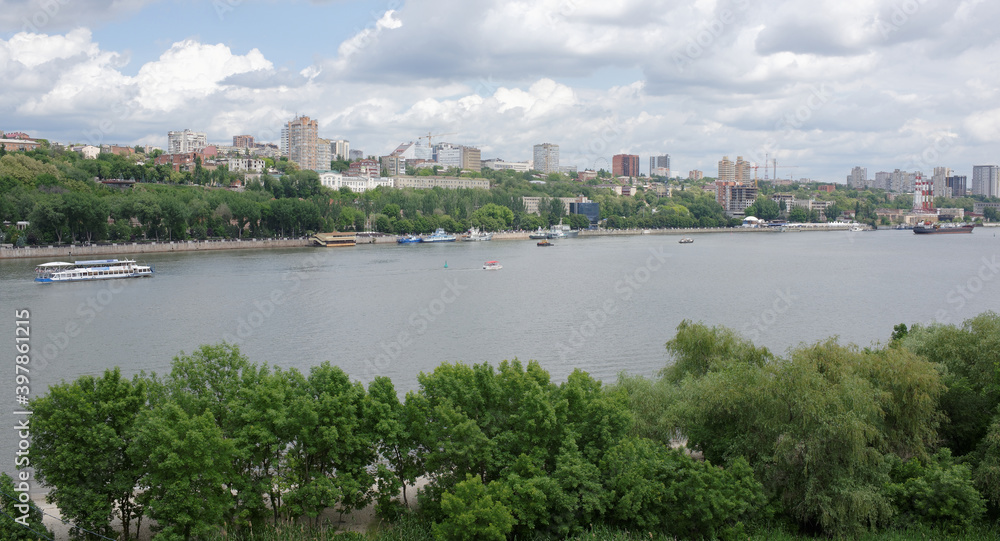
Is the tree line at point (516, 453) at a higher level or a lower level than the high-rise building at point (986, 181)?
lower

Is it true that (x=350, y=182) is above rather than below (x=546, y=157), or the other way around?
below

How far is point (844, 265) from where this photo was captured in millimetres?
43125

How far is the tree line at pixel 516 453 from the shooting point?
26.8 ft

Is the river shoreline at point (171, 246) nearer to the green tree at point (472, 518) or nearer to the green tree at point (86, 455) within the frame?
the green tree at point (86, 455)

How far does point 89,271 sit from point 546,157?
149 metres

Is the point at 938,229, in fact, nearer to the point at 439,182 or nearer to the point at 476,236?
the point at 476,236

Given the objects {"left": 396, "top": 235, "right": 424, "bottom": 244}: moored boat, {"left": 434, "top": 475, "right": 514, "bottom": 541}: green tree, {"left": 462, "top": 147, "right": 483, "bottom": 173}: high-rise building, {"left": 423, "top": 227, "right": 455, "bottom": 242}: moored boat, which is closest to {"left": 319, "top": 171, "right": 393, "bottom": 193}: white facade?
{"left": 423, "top": 227, "right": 455, "bottom": 242}: moored boat

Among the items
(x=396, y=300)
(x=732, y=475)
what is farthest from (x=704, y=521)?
(x=396, y=300)

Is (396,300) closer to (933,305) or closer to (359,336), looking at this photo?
(359,336)

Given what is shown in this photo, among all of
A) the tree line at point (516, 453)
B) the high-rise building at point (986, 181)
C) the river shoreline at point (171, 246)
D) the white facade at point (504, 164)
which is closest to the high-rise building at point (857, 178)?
the high-rise building at point (986, 181)

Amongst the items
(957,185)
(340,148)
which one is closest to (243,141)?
(340,148)

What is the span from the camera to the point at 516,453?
9242 mm

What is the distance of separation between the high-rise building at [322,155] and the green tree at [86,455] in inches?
4385

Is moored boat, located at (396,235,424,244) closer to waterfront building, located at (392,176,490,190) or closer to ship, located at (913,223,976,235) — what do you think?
waterfront building, located at (392,176,490,190)
